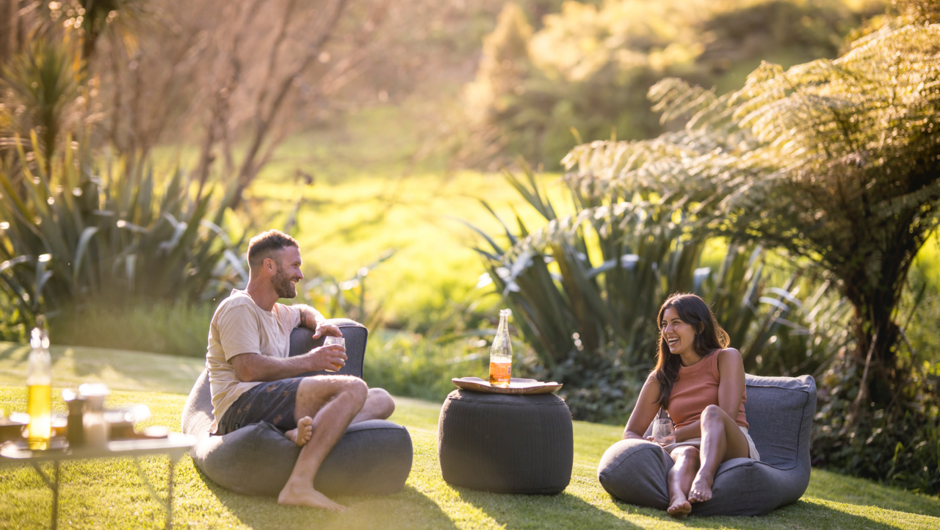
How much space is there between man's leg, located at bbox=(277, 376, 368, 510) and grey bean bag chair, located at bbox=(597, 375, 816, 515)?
1326mm

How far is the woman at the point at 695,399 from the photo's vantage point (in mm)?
3844

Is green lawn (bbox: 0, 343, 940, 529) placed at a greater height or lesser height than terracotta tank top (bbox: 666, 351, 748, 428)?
lesser

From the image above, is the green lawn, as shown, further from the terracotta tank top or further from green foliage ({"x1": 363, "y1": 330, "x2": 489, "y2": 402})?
green foliage ({"x1": 363, "y1": 330, "x2": 489, "y2": 402})

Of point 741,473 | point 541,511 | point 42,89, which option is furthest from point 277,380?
point 42,89

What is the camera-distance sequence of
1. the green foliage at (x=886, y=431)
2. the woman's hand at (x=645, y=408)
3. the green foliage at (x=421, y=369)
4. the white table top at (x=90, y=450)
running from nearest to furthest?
the white table top at (x=90, y=450) < the woman's hand at (x=645, y=408) < the green foliage at (x=886, y=431) < the green foliage at (x=421, y=369)

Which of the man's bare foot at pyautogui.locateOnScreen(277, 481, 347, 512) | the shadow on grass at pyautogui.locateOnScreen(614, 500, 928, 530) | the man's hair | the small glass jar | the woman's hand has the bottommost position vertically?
the shadow on grass at pyautogui.locateOnScreen(614, 500, 928, 530)

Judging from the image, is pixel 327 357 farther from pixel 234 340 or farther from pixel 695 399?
pixel 695 399

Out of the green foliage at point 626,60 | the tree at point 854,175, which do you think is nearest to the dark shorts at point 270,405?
the tree at point 854,175

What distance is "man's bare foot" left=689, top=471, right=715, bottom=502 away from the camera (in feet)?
12.2

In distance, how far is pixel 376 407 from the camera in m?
3.96

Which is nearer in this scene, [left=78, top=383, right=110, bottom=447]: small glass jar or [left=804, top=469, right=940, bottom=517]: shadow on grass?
[left=78, top=383, right=110, bottom=447]: small glass jar

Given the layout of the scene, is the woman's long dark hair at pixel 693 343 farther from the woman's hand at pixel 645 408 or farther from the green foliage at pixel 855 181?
the green foliage at pixel 855 181

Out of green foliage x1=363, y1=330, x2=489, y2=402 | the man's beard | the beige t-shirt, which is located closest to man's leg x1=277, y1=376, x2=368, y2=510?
the beige t-shirt

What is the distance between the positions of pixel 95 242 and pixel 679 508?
6.85 metres
